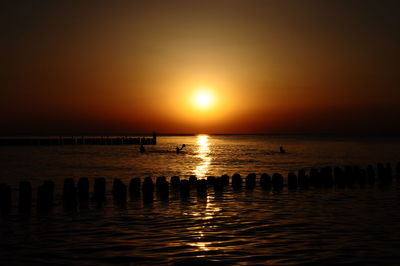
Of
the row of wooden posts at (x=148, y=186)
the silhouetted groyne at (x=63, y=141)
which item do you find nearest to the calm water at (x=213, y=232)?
the row of wooden posts at (x=148, y=186)

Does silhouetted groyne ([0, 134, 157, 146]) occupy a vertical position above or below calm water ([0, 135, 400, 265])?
above

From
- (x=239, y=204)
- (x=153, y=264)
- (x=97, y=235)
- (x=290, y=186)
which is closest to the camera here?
(x=153, y=264)

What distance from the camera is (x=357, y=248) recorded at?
33.9ft

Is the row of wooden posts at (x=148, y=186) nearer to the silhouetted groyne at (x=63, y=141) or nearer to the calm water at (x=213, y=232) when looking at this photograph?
the calm water at (x=213, y=232)

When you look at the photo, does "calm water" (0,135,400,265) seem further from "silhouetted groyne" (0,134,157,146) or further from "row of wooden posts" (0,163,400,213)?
"silhouetted groyne" (0,134,157,146)

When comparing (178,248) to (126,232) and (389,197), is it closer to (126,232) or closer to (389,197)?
(126,232)

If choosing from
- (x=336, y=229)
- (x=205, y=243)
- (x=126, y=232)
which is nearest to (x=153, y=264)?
(x=205, y=243)

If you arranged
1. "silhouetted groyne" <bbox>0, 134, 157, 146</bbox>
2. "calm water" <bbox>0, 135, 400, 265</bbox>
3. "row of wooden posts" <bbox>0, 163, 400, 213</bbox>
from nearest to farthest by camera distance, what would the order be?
"calm water" <bbox>0, 135, 400, 265</bbox> → "row of wooden posts" <bbox>0, 163, 400, 213</bbox> → "silhouetted groyne" <bbox>0, 134, 157, 146</bbox>

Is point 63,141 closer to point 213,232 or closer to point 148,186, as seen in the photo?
point 148,186

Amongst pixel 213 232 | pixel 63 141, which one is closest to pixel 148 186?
pixel 213 232

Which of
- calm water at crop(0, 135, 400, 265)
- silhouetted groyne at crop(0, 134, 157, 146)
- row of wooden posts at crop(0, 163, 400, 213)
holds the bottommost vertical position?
calm water at crop(0, 135, 400, 265)

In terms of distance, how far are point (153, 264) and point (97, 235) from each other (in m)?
3.26

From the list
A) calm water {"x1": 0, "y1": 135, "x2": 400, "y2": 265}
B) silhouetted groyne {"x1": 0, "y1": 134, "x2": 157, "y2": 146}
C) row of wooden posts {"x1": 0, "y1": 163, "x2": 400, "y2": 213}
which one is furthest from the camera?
silhouetted groyne {"x1": 0, "y1": 134, "x2": 157, "y2": 146}

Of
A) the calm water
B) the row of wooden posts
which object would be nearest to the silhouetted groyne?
the row of wooden posts
